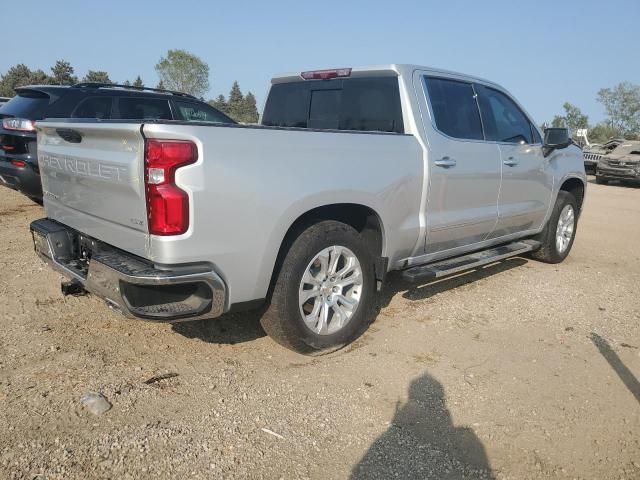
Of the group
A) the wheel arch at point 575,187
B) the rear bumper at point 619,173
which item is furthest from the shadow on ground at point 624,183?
the wheel arch at point 575,187

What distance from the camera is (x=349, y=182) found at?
3338 millimetres

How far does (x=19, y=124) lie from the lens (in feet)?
20.8

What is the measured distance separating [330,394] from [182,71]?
68292 mm

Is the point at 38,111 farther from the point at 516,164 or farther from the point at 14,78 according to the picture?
the point at 14,78

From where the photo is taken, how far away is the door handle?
398 cm

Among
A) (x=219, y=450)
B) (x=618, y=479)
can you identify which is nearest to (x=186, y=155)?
(x=219, y=450)

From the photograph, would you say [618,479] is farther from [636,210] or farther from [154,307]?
[636,210]

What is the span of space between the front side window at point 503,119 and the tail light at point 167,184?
313 centimetres

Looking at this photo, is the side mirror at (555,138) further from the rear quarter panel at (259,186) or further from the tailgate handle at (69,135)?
the tailgate handle at (69,135)

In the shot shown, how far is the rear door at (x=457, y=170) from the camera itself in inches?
159

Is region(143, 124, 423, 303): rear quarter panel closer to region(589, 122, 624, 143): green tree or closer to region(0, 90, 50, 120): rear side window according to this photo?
region(0, 90, 50, 120): rear side window

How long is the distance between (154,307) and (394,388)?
149 cm

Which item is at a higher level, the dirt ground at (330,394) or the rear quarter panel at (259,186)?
the rear quarter panel at (259,186)

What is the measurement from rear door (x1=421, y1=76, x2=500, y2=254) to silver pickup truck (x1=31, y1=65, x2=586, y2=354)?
0.02 metres
